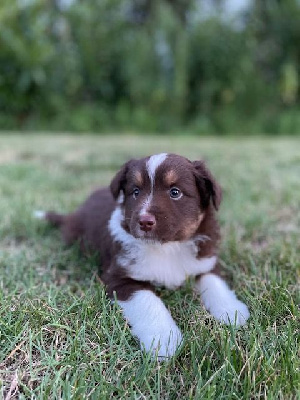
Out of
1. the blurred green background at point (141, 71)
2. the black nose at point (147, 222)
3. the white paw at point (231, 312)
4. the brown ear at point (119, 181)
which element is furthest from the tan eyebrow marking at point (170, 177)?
the blurred green background at point (141, 71)

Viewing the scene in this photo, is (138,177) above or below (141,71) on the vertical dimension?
below

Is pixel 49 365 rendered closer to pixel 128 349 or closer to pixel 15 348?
pixel 15 348

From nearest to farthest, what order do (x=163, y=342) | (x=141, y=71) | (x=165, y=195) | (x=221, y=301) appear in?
(x=163, y=342)
(x=221, y=301)
(x=165, y=195)
(x=141, y=71)

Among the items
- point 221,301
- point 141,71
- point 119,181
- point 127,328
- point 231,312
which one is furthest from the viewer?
point 141,71

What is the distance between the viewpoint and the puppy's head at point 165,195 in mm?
2992

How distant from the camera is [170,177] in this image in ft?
10.3

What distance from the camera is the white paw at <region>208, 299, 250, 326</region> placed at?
266cm

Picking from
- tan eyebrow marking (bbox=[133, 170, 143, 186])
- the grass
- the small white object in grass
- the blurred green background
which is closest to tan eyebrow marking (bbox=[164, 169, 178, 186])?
tan eyebrow marking (bbox=[133, 170, 143, 186])

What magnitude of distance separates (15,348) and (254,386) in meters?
1.18

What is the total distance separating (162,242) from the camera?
3.09 meters

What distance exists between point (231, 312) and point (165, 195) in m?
0.87

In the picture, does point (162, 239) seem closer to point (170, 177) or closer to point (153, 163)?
point (170, 177)

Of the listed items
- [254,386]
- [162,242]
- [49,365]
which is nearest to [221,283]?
[162,242]

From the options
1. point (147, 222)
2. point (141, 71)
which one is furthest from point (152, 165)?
point (141, 71)
